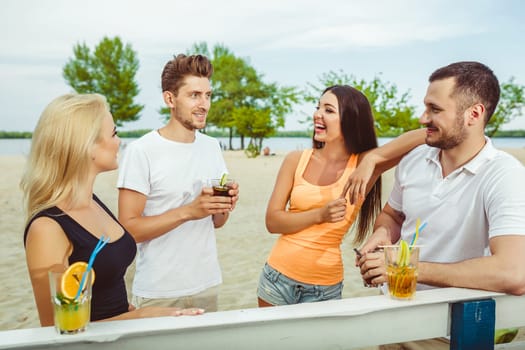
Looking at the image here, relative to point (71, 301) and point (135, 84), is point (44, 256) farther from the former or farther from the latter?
point (135, 84)

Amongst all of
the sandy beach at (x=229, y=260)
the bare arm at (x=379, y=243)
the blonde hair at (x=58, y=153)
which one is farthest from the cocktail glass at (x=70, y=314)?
the sandy beach at (x=229, y=260)

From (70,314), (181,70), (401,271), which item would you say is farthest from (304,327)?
(181,70)

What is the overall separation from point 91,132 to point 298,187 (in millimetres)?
1239

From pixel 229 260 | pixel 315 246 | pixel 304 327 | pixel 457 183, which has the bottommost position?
pixel 229 260

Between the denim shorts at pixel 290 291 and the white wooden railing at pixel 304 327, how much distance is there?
1.06 metres

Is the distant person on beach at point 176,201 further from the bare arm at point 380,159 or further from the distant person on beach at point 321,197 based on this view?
the bare arm at point 380,159

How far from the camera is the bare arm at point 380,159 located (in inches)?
96.5

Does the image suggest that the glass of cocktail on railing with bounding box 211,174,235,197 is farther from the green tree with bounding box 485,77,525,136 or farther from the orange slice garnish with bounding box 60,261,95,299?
the green tree with bounding box 485,77,525,136

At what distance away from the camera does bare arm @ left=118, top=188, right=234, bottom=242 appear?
102 inches

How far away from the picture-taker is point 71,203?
6.59 ft

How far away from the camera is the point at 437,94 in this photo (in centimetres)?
229

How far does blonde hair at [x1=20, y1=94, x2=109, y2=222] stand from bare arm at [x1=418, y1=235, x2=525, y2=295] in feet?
4.73

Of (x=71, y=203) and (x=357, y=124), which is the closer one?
(x=71, y=203)

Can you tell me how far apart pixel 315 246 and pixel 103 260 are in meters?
1.18
